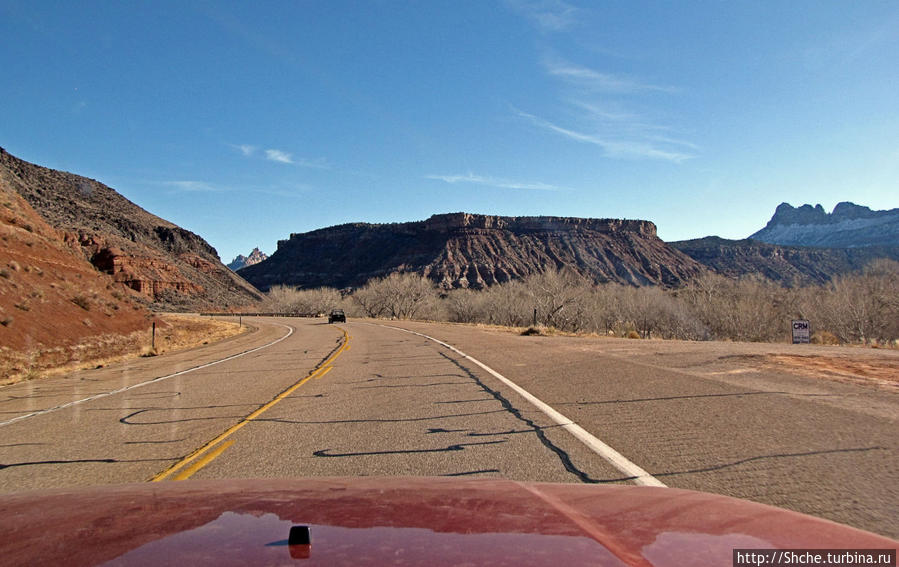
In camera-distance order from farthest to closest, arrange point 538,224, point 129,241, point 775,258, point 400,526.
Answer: point 538,224, point 775,258, point 129,241, point 400,526

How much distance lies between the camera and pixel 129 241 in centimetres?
8294

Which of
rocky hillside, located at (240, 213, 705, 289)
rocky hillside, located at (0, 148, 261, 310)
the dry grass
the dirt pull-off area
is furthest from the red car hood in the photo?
rocky hillside, located at (240, 213, 705, 289)

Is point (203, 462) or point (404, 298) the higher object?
point (404, 298)

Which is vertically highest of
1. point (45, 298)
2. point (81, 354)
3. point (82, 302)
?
point (45, 298)

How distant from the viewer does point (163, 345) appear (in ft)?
84.1

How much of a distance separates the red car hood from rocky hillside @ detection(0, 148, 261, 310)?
64364 mm

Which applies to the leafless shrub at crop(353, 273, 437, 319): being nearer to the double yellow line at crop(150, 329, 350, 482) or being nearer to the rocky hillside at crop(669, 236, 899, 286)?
the double yellow line at crop(150, 329, 350, 482)

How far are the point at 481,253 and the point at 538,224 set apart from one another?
19.0 metres

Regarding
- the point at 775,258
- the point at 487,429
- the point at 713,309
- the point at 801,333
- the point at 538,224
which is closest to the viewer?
the point at 487,429

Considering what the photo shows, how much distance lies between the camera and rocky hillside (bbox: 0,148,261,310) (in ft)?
225

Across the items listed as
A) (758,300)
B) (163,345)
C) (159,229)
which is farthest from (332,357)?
(159,229)

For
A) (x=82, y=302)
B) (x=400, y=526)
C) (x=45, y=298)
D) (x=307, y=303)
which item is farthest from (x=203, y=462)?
(x=307, y=303)

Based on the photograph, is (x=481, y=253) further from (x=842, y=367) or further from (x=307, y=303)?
(x=842, y=367)

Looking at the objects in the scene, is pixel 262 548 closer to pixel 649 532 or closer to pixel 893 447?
pixel 649 532
